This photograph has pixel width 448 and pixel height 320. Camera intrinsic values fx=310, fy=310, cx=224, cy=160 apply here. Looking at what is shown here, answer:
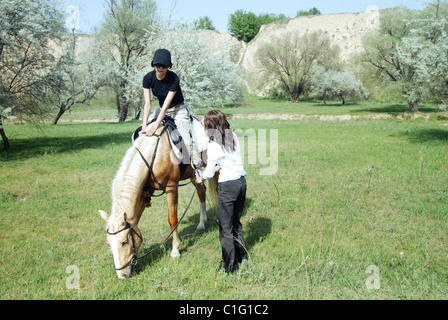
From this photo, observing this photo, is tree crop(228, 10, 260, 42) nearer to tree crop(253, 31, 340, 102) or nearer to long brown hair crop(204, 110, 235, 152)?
tree crop(253, 31, 340, 102)

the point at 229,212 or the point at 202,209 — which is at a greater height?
the point at 229,212

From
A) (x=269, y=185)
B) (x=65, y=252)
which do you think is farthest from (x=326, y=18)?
(x=65, y=252)

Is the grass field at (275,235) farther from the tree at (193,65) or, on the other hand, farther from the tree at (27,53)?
the tree at (193,65)

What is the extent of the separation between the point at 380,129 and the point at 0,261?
58.5ft

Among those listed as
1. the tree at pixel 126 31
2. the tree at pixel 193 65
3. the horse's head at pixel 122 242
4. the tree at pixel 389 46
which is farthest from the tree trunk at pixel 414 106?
the horse's head at pixel 122 242

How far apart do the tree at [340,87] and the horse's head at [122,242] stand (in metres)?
40.6

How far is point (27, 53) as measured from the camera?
13078mm

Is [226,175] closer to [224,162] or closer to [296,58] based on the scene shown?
[224,162]

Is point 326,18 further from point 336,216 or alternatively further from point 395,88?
point 336,216

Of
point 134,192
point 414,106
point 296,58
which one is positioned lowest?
point 414,106

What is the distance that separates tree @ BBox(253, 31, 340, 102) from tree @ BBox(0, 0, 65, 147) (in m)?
39.1

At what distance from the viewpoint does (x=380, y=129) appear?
17.4m

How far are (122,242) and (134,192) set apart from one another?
0.69 m

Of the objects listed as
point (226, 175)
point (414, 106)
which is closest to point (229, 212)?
Answer: point (226, 175)
